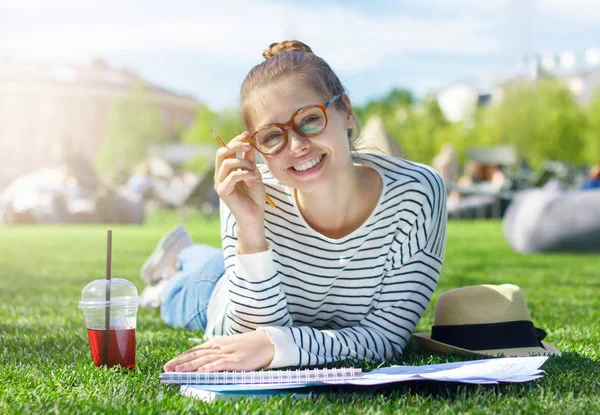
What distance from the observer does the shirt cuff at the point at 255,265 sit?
2352 mm

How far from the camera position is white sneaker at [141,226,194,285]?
4059mm

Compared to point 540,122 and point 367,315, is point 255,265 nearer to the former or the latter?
point 367,315

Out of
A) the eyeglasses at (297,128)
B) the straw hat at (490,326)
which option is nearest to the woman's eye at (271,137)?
the eyeglasses at (297,128)

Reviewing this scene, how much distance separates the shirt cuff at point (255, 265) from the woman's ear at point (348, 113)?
1.71 ft

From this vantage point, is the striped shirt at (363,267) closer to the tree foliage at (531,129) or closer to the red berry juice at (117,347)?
the red berry juice at (117,347)

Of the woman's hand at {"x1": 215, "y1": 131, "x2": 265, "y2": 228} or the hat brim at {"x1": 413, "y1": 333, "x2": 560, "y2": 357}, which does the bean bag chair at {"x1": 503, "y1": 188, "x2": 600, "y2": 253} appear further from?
the woman's hand at {"x1": 215, "y1": 131, "x2": 265, "y2": 228}

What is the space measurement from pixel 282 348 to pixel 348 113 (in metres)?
0.83

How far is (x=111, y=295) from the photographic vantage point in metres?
2.27

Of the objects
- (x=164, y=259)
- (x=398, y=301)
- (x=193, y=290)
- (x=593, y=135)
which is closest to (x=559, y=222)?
(x=164, y=259)

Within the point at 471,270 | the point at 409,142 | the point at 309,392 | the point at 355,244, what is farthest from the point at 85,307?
the point at 409,142

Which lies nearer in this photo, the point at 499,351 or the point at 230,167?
the point at 230,167

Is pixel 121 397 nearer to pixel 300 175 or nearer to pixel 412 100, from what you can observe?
pixel 300 175

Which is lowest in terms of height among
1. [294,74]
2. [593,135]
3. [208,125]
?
[294,74]

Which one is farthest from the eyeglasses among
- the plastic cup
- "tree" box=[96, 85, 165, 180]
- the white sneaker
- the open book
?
"tree" box=[96, 85, 165, 180]
